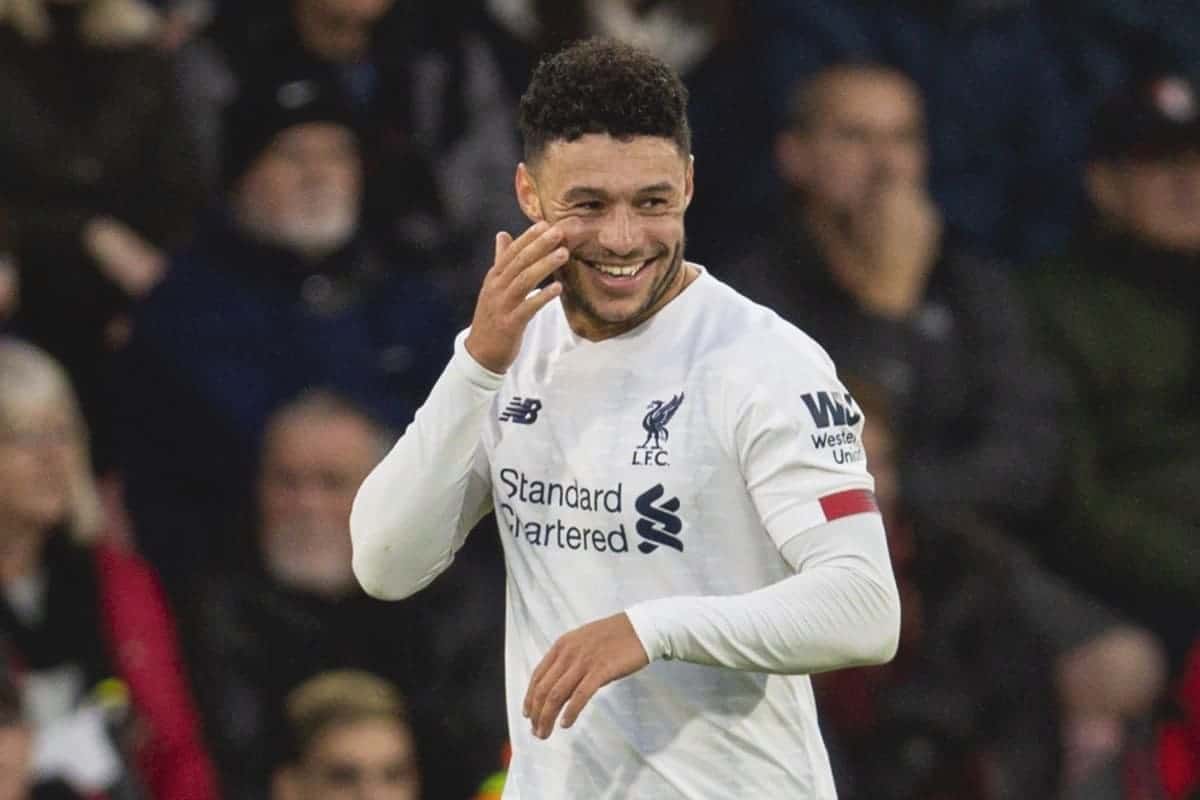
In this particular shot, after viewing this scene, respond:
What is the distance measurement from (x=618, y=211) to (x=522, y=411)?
0.42 meters

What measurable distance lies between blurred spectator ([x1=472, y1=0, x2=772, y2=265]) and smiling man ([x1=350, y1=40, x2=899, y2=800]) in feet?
10.9

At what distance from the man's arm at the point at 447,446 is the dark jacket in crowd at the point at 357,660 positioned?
95.1 inches

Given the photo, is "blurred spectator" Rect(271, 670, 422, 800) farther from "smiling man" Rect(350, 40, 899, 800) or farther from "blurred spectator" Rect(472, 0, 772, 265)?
"smiling man" Rect(350, 40, 899, 800)

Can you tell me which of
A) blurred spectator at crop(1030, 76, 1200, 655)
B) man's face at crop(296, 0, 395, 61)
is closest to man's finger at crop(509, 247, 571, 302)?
man's face at crop(296, 0, 395, 61)

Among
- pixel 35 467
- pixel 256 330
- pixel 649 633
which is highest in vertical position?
pixel 649 633

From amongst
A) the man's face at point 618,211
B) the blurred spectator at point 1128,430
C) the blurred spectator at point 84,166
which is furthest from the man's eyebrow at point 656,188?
the blurred spectator at point 1128,430

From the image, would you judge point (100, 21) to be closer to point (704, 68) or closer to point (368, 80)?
point (368, 80)

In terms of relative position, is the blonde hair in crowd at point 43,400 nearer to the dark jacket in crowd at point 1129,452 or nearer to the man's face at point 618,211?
the man's face at point 618,211

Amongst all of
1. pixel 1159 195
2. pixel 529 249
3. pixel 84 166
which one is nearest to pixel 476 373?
pixel 529 249

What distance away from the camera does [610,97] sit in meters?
3.87

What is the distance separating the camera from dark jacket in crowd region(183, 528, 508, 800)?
6.46 metres

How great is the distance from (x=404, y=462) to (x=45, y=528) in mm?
2535

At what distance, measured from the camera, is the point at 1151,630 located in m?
7.62

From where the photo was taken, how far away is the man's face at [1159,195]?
7.86 metres
